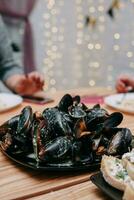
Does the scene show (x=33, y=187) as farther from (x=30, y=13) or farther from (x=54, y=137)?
(x=30, y=13)

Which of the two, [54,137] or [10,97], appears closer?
[54,137]

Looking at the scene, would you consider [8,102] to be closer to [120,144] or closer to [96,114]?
[96,114]

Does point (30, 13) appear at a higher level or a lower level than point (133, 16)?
higher

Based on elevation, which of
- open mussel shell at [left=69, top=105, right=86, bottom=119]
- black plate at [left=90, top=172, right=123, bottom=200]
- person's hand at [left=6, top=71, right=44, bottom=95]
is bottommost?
black plate at [left=90, top=172, right=123, bottom=200]

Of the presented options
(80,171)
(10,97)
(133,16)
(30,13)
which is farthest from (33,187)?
(133,16)

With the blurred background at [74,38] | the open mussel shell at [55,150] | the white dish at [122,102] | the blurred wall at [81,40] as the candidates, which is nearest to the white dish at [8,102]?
the white dish at [122,102]

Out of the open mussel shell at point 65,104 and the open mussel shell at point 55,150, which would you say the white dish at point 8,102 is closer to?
the open mussel shell at point 65,104

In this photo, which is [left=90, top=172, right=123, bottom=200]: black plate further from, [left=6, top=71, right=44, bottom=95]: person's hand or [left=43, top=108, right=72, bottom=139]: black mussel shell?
[left=6, top=71, right=44, bottom=95]: person's hand

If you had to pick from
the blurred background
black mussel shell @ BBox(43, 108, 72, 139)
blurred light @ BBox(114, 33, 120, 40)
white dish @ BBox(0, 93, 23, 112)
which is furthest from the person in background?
blurred light @ BBox(114, 33, 120, 40)

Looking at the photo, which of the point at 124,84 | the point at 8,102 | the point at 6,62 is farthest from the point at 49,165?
the point at 6,62
